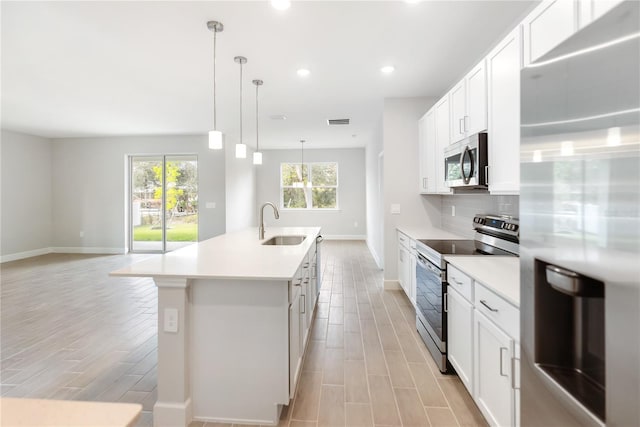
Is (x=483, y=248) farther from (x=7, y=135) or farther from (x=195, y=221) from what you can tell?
(x=7, y=135)

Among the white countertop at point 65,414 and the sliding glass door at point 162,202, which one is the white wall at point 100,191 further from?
the white countertop at point 65,414

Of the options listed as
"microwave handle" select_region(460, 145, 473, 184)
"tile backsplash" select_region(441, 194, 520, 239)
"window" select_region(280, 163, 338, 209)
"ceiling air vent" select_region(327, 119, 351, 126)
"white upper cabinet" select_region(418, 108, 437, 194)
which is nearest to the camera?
"microwave handle" select_region(460, 145, 473, 184)

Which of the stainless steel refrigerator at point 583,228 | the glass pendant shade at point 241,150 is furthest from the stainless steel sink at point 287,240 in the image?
the stainless steel refrigerator at point 583,228

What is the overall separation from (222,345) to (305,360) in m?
0.94

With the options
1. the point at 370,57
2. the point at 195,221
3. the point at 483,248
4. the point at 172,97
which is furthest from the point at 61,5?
the point at 195,221

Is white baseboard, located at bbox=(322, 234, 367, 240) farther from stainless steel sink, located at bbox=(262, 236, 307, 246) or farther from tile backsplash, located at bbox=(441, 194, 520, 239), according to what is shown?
stainless steel sink, located at bbox=(262, 236, 307, 246)

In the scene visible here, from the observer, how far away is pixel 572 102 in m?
0.77

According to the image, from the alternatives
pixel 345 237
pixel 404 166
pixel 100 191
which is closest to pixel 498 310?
pixel 404 166

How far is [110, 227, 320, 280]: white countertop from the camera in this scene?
1.68 meters

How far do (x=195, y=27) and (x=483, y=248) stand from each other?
3.09 metres

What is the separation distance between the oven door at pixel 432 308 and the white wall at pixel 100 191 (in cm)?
524

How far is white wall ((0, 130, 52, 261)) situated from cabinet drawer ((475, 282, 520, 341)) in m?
8.60

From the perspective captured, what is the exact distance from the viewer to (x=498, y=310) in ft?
4.78

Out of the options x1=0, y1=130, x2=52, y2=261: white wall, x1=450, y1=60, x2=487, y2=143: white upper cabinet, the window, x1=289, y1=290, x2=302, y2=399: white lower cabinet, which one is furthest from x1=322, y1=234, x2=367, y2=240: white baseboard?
x1=0, y1=130, x2=52, y2=261: white wall
